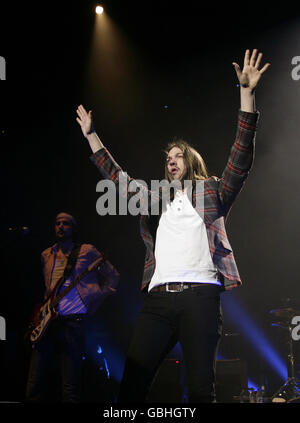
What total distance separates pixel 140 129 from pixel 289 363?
13.8ft

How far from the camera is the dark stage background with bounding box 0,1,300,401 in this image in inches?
257

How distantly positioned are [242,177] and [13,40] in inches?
200

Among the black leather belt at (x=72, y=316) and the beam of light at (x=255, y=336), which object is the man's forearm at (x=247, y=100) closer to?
the black leather belt at (x=72, y=316)

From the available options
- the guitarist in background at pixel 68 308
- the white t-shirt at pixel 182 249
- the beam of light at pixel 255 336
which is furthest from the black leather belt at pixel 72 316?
the beam of light at pixel 255 336

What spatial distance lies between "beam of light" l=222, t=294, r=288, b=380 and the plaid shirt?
505cm

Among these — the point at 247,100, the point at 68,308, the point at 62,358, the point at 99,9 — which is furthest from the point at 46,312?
the point at 99,9

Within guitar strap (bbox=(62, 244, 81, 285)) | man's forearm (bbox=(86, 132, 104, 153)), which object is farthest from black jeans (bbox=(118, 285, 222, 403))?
guitar strap (bbox=(62, 244, 81, 285))

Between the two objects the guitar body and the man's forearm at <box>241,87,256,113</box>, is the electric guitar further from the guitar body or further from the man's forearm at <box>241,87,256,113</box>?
the man's forearm at <box>241,87,256,113</box>

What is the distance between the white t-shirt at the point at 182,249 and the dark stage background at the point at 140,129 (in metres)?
4.19

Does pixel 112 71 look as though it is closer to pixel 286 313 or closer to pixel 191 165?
pixel 286 313

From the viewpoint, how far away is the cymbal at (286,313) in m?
6.38

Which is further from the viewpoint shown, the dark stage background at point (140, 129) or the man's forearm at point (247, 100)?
the dark stage background at point (140, 129)

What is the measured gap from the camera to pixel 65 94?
6.81 m
